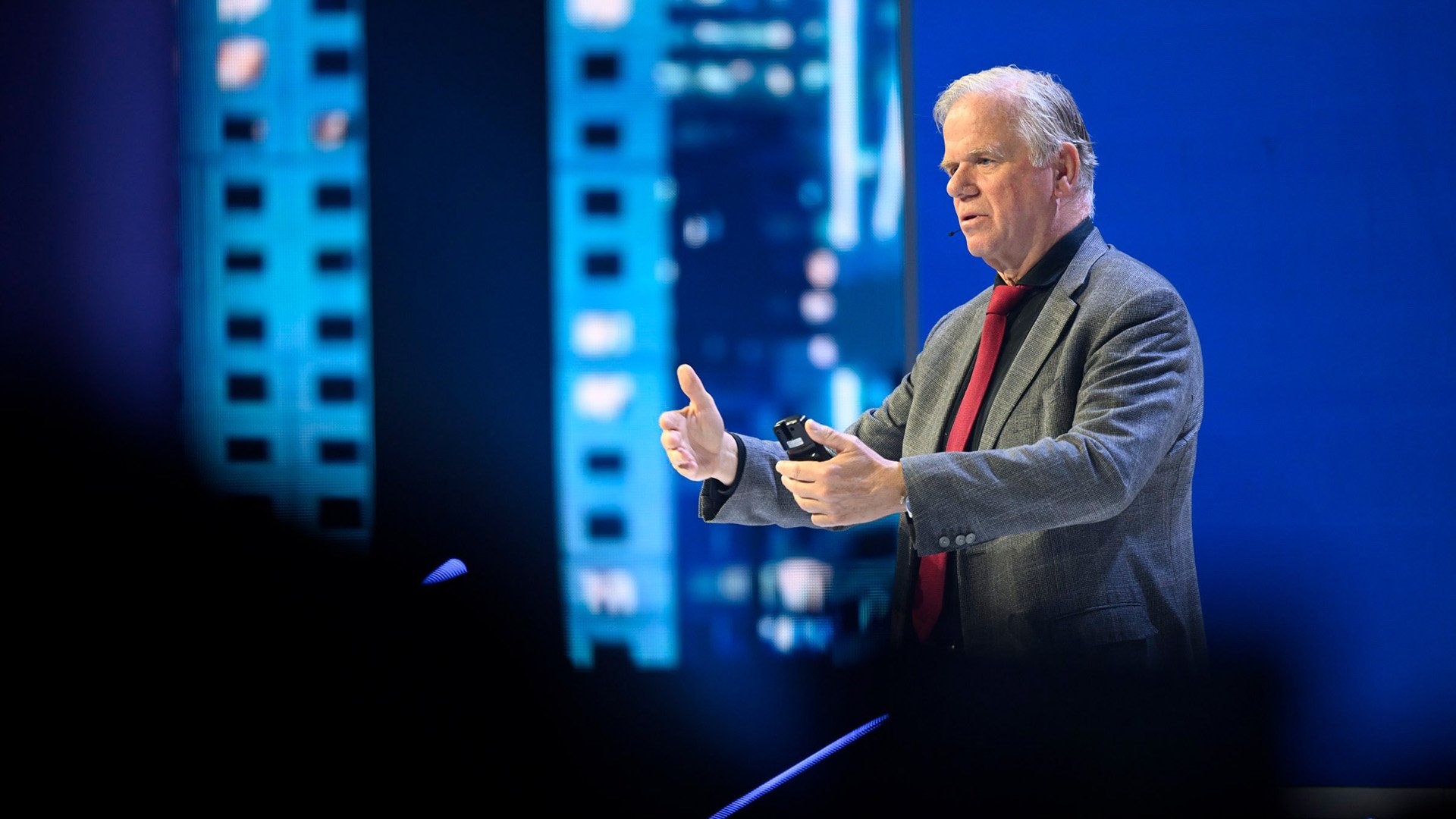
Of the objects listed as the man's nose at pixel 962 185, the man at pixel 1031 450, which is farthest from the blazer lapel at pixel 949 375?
the man's nose at pixel 962 185

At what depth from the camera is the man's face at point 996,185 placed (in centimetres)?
140

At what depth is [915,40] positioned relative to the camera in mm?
2375

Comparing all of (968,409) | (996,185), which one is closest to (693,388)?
(968,409)

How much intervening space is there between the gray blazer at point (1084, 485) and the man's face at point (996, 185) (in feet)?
0.26

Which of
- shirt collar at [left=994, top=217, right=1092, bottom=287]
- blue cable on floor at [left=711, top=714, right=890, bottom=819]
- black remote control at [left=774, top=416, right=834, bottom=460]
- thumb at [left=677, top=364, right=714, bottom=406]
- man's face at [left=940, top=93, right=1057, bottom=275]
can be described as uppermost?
man's face at [left=940, top=93, right=1057, bottom=275]

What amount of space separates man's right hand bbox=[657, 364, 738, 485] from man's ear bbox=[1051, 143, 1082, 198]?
1.82 feet

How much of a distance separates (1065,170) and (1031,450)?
1.51ft

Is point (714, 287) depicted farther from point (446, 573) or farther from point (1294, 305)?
point (446, 573)

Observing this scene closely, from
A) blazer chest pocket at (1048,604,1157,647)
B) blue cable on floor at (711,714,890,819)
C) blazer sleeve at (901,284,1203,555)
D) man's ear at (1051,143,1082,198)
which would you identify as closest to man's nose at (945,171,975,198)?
man's ear at (1051,143,1082,198)

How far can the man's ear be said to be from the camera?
1415 millimetres

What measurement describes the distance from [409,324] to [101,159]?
0.91 meters

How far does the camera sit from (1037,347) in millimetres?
1347

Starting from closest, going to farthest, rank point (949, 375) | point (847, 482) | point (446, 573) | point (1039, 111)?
1. point (446, 573)
2. point (847, 482)
3. point (1039, 111)
4. point (949, 375)

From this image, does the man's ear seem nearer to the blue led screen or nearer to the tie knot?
the tie knot
